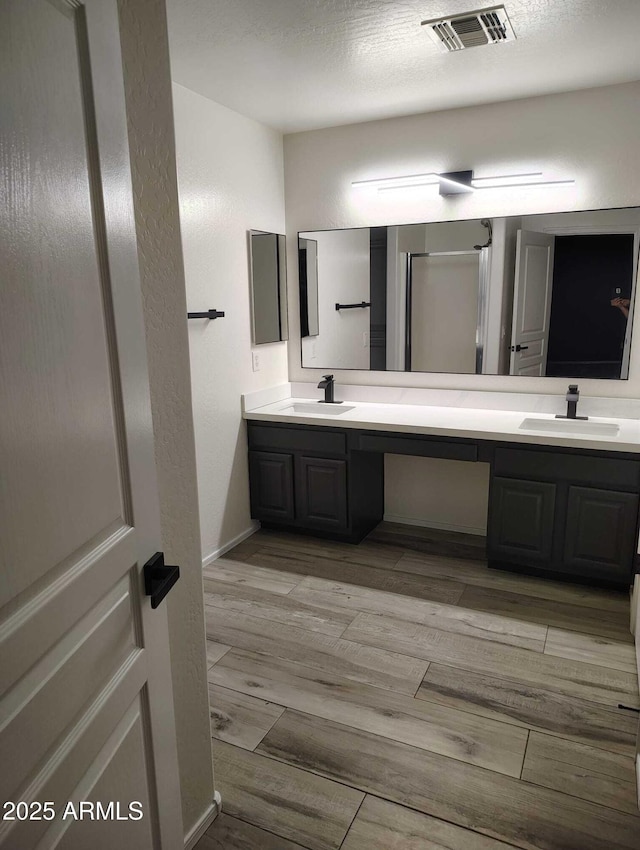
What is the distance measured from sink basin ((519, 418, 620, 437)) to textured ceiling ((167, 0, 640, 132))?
5.20ft

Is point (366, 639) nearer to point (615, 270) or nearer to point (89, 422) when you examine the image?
point (89, 422)

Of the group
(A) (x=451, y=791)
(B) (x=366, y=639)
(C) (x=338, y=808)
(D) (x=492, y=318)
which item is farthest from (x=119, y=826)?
(D) (x=492, y=318)

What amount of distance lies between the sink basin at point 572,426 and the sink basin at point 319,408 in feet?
3.33

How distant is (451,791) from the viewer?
67.7 inches

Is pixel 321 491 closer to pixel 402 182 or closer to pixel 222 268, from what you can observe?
pixel 222 268

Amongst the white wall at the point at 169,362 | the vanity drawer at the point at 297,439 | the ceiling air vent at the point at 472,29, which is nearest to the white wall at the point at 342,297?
the vanity drawer at the point at 297,439

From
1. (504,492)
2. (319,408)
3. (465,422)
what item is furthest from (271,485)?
(504,492)

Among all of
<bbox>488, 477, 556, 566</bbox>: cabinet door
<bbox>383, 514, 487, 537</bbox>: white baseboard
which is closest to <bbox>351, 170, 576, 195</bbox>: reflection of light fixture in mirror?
<bbox>488, 477, 556, 566</bbox>: cabinet door

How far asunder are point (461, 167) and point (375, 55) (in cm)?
94

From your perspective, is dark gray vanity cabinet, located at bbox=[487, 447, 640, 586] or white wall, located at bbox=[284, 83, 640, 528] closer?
dark gray vanity cabinet, located at bbox=[487, 447, 640, 586]

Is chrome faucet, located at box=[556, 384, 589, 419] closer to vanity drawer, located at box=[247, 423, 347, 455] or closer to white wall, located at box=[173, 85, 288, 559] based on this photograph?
vanity drawer, located at box=[247, 423, 347, 455]

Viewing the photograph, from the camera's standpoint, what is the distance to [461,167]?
319 centimetres

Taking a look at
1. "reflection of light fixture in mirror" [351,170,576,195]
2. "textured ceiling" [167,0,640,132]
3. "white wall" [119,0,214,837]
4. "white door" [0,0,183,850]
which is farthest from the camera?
"reflection of light fixture in mirror" [351,170,576,195]

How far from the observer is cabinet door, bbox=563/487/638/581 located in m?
2.65
